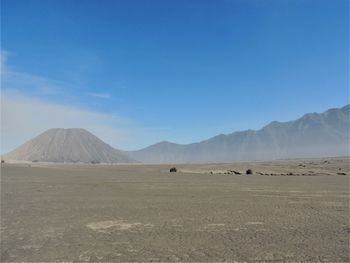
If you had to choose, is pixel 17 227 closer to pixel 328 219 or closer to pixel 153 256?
pixel 153 256

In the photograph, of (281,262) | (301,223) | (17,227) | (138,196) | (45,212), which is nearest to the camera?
(281,262)

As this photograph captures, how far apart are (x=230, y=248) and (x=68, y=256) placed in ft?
13.8

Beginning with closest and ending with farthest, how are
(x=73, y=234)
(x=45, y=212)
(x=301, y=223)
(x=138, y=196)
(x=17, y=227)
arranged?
1. (x=73, y=234)
2. (x=17, y=227)
3. (x=301, y=223)
4. (x=45, y=212)
5. (x=138, y=196)

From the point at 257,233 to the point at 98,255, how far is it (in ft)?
17.2

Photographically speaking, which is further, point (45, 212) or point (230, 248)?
point (45, 212)

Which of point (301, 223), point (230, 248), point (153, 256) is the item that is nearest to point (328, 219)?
point (301, 223)

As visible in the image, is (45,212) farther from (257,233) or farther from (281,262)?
(281,262)

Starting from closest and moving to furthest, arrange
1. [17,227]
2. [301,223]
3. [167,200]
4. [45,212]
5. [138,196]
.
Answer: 1. [17,227]
2. [301,223]
3. [45,212]
4. [167,200]
5. [138,196]

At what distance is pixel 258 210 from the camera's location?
15695 millimetres

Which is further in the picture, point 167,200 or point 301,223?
point 167,200

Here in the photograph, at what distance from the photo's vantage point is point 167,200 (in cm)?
1894

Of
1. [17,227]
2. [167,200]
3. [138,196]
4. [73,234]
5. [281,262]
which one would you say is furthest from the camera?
[138,196]

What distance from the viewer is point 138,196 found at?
20812 millimetres

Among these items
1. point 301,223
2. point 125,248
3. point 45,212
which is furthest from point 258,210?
point 45,212
